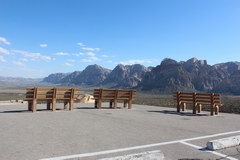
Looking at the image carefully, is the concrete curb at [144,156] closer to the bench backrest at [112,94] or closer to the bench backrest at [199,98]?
the bench backrest at [199,98]

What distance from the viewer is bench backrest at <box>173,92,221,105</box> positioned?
14.2m

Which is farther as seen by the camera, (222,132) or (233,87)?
(233,87)

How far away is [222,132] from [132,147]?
165 inches

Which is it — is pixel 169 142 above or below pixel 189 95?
below

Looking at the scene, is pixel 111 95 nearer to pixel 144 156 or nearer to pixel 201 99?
pixel 201 99

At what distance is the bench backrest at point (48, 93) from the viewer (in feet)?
42.0

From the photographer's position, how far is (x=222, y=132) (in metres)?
8.80

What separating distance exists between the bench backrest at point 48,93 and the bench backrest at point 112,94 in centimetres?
209

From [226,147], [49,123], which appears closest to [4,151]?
[49,123]

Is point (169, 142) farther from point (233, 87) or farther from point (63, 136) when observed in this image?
point (233, 87)

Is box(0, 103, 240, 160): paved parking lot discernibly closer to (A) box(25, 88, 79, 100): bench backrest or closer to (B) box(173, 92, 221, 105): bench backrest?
(A) box(25, 88, 79, 100): bench backrest

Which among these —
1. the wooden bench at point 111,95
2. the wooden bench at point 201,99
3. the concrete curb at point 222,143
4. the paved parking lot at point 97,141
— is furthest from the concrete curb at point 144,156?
the wooden bench at point 111,95

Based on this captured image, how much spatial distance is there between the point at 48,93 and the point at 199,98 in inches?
347

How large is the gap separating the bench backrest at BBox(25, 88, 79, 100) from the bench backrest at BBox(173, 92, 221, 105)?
21.9ft
